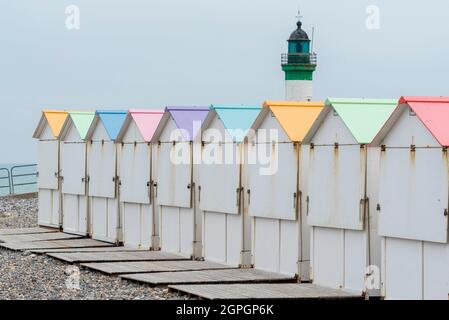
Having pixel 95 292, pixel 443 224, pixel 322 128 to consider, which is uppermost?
pixel 322 128

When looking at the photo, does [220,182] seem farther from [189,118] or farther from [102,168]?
[102,168]

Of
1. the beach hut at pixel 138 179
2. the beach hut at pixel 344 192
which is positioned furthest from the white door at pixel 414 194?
the beach hut at pixel 138 179

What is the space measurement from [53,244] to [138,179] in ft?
6.85

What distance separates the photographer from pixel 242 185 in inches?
718

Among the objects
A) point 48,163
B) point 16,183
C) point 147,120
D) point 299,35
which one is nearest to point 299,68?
point 299,35

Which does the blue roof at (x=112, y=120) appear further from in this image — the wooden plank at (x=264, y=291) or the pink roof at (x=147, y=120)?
the wooden plank at (x=264, y=291)

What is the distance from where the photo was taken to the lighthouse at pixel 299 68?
38125mm

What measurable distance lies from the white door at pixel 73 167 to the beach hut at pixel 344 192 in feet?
28.2

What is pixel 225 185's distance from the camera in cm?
1862

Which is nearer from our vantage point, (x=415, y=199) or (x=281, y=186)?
(x=415, y=199)
